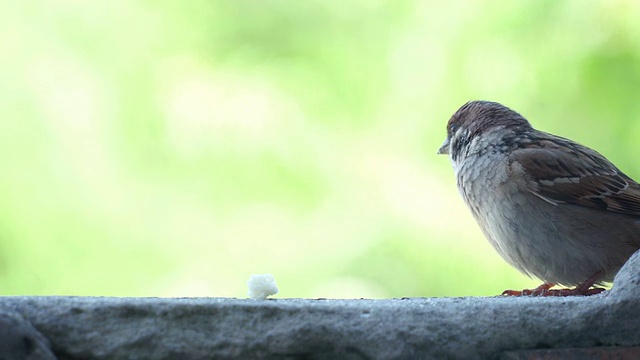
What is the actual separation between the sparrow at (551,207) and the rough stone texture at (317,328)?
1.16m

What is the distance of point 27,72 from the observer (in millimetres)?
3555

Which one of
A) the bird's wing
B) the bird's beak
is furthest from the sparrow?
the bird's beak

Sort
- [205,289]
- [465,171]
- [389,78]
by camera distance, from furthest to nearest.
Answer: [389,78] → [205,289] → [465,171]

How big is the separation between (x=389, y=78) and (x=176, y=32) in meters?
0.86

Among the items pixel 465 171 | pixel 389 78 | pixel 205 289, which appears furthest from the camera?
pixel 389 78

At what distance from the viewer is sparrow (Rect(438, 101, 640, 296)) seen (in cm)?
253

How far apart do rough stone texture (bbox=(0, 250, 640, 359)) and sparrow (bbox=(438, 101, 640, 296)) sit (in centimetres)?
116

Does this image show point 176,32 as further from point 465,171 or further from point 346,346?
point 346,346

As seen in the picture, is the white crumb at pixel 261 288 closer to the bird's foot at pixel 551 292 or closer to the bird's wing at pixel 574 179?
the bird's foot at pixel 551 292

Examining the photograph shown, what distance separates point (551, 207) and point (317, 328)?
61.9 inches

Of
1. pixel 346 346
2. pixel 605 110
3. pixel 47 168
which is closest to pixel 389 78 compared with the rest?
pixel 605 110

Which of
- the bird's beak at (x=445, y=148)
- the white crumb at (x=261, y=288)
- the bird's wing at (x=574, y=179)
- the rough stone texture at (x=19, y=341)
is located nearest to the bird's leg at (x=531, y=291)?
the bird's wing at (x=574, y=179)

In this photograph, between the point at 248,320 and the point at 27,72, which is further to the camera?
the point at 27,72

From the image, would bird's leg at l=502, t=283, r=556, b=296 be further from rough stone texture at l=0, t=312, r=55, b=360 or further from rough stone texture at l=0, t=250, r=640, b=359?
rough stone texture at l=0, t=312, r=55, b=360
